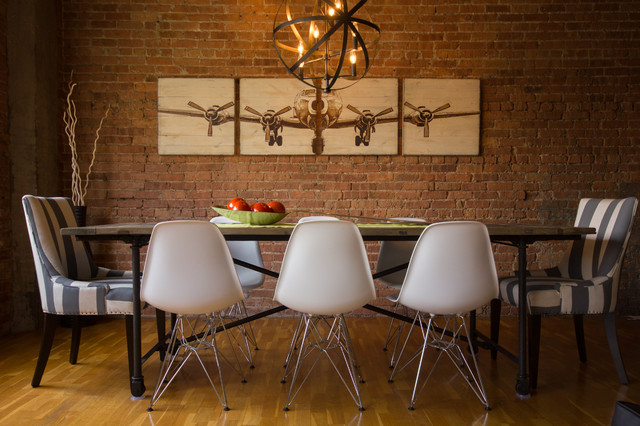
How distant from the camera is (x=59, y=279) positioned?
263 centimetres

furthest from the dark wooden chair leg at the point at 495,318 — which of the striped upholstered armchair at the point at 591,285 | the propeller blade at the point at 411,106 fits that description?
the propeller blade at the point at 411,106

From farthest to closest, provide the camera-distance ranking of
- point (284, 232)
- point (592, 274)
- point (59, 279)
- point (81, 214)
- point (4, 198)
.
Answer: point (81, 214) → point (4, 198) → point (592, 274) → point (59, 279) → point (284, 232)

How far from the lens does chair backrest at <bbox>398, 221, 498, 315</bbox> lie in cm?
227

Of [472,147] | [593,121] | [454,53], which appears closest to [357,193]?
[472,147]

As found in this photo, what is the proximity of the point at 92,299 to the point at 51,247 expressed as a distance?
0.44m

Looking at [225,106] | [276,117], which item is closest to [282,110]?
[276,117]

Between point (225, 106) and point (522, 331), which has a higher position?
point (225, 106)

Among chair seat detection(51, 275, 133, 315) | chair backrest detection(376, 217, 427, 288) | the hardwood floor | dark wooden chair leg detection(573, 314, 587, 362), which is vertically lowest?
the hardwood floor

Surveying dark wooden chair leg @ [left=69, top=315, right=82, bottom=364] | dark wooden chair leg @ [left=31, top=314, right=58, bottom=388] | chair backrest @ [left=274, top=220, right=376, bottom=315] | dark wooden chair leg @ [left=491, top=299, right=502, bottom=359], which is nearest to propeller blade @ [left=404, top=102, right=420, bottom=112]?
dark wooden chair leg @ [left=491, top=299, right=502, bottom=359]

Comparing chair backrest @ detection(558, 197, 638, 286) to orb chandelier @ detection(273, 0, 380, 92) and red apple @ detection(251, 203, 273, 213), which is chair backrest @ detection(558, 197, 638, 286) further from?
red apple @ detection(251, 203, 273, 213)

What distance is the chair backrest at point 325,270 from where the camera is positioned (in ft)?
7.22

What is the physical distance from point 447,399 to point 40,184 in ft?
11.7

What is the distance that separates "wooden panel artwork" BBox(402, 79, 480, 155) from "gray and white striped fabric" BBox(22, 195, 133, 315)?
281 cm

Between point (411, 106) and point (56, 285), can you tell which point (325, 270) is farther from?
point (411, 106)
